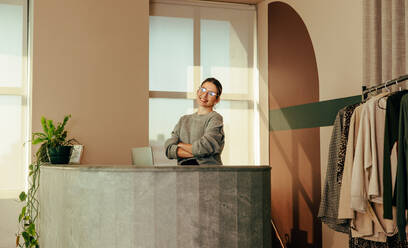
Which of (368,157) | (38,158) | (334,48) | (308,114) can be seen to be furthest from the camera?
(308,114)

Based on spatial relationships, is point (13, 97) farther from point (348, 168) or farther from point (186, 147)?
point (348, 168)

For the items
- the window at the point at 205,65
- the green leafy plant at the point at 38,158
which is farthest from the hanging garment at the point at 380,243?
the window at the point at 205,65

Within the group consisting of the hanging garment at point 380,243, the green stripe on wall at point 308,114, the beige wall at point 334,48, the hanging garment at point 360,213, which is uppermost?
the beige wall at point 334,48

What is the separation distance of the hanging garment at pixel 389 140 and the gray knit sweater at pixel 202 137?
106 cm

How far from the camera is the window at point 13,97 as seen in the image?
15.6 ft

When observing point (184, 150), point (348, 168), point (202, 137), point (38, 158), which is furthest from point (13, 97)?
point (348, 168)

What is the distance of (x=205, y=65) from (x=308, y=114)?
158 centimetres

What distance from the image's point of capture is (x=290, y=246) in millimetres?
4855

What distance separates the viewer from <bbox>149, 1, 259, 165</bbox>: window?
212 inches

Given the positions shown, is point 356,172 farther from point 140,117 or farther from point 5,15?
point 5,15

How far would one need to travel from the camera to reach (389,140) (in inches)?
99.5

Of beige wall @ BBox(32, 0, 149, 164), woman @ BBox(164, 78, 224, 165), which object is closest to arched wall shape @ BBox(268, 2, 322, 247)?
beige wall @ BBox(32, 0, 149, 164)

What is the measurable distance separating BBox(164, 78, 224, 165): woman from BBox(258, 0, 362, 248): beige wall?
1.37 m

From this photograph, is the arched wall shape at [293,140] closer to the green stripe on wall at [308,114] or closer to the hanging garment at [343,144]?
the green stripe on wall at [308,114]
